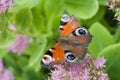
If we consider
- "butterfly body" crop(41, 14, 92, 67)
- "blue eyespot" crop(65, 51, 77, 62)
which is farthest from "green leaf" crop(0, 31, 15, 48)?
"blue eyespot" crop(65, 51, 77, 62)

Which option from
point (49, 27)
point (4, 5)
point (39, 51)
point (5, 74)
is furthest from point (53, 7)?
point (5, 74)

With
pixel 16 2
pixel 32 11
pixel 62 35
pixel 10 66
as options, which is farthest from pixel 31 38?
pixel 62 35

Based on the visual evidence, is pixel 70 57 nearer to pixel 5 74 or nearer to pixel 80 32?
pixel 80 32

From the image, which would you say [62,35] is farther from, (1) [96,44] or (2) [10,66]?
(2) [10,66]

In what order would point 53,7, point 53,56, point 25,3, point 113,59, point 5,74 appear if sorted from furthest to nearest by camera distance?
point 5,74 → point 53,7 → point 25,3 → point 113,59 → point 53,56

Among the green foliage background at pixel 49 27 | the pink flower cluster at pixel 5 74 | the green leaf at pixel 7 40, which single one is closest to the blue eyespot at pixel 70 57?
the green foliage background at pixel 49 27

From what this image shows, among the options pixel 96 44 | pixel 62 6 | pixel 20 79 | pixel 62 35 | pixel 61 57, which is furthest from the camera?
pixel 20 79

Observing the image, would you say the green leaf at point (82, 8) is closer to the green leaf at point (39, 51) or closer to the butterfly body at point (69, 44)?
the green leaf at point (39, 51)
